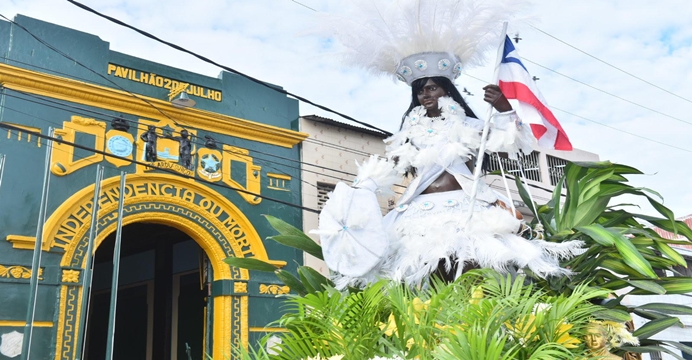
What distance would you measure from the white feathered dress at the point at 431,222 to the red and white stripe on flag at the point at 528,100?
8 cm

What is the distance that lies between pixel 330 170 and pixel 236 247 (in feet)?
6.87

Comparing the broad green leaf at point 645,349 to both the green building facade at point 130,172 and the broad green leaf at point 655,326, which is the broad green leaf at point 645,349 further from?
the green building facade at point 130,172

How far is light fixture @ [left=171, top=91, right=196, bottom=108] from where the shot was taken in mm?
8992

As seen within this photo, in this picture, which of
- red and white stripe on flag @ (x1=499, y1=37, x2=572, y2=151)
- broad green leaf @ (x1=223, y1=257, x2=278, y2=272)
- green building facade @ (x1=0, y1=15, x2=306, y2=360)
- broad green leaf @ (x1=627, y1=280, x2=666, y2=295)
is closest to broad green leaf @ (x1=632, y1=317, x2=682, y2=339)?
broad green leaf @ (x1=627, y1=280, x2=666, y2=295)

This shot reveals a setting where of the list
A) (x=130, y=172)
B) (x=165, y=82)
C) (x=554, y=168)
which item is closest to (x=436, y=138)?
(x=130, y=172)

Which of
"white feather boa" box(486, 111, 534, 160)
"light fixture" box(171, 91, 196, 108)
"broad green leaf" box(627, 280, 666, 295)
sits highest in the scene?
"light fixture" box(171, 91, 196, 108)

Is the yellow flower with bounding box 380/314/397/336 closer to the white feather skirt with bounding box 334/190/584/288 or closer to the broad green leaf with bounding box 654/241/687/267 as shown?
the white feather skirt with bounding box 334/190/584/288

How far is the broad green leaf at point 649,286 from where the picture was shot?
131 inches

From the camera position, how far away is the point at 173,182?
353 inches

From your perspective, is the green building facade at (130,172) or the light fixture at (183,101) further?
the light fixture at (183,101)

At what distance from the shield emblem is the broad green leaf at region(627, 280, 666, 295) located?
674 cm

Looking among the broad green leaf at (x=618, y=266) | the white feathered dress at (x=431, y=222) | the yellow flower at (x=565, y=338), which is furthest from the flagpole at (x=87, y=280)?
the yellow flower at (x=565, y=338)

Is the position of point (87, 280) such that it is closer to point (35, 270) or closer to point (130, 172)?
point (35, 270)

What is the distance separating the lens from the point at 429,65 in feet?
12.6
